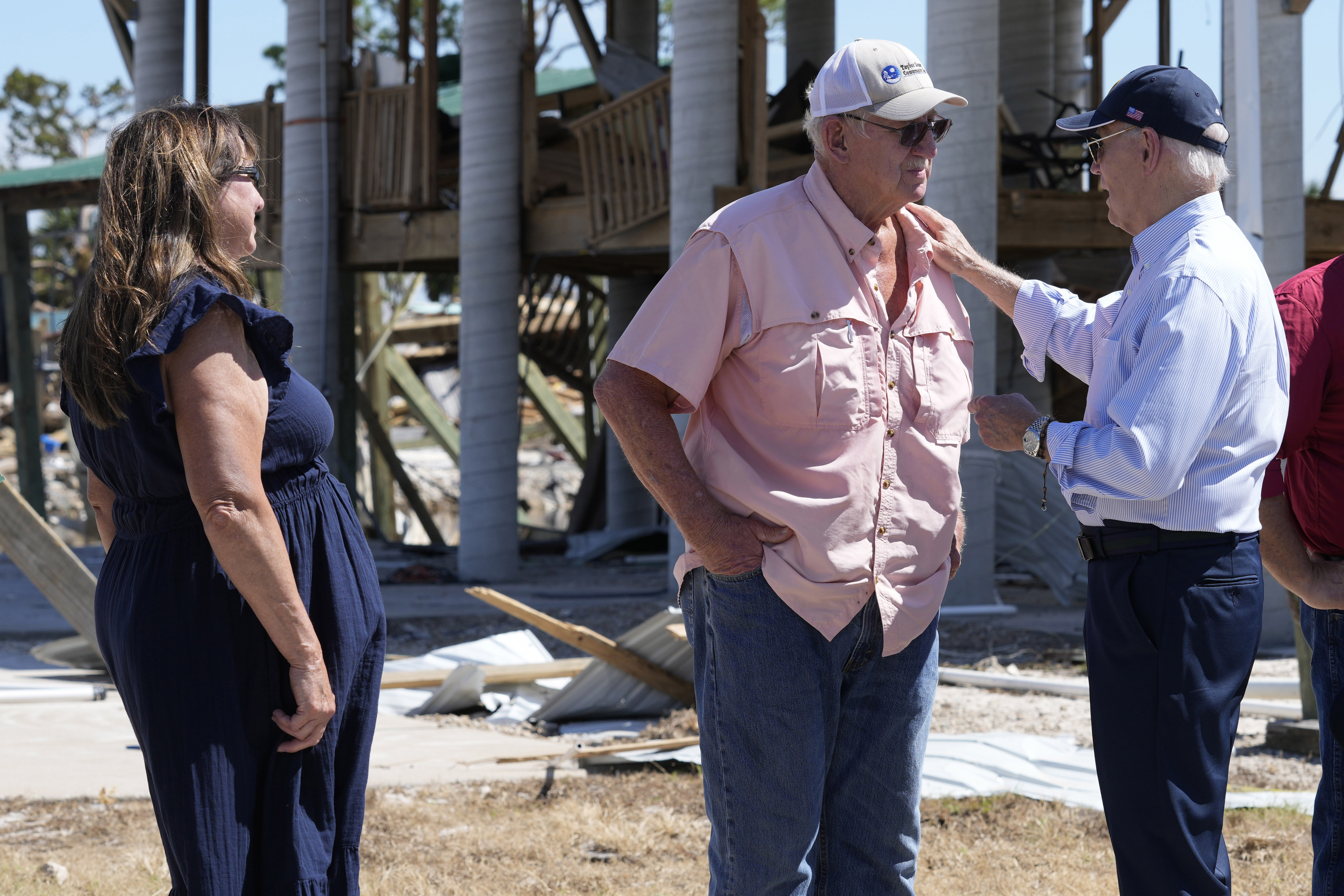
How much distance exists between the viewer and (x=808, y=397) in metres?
2.41

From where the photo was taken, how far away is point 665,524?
1537 cm

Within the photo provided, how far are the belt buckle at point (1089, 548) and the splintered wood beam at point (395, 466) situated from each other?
46.5 ft

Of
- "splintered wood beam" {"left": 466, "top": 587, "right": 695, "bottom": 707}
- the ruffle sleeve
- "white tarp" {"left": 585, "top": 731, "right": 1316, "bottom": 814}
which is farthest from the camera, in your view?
"splintered wood beam" {"left": 466, "top": 587, "right": 695, "bottom": 707}

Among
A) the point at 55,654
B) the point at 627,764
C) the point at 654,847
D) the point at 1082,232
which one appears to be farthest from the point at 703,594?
the point at 1082,232

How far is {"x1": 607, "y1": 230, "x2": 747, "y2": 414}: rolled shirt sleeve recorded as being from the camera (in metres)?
2.39

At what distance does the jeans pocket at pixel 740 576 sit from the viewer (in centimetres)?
240

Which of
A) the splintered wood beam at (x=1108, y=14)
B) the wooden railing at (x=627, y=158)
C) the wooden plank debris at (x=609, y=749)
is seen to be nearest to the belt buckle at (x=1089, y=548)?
the wooden plank debris at (x=609, y=749)

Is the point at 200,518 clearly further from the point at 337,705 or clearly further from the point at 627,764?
the point at 627,764

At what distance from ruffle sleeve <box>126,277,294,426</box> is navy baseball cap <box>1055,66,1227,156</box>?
1.46 m

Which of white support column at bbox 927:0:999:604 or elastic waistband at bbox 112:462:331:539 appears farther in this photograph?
white support column at bbox 927:0:999:604

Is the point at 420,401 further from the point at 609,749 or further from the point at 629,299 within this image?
the point at 609,749

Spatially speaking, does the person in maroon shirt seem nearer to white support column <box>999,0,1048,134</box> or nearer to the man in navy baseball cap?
the man in navy baseball cap

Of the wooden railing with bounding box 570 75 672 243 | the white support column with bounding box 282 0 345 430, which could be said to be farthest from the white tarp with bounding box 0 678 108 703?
the white support column with bounding box 282 0 345 430

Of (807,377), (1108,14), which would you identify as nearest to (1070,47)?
(1108,14)
